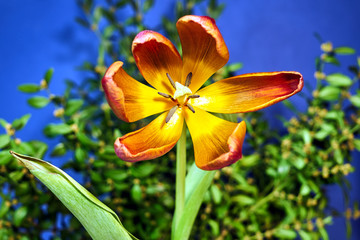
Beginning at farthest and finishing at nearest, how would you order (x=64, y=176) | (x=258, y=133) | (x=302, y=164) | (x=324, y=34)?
(x=324, y=34), (x=258, y=133), (x=302, y=164), (x=64, y=176)

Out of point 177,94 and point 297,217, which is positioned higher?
point 177,94

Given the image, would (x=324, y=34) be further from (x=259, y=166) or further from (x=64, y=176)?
(x=64, y=176)

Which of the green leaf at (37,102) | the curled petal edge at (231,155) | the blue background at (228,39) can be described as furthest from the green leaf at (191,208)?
the blue background at (228,39)

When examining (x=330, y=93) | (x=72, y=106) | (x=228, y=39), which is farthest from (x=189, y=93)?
(x=228, y=39)

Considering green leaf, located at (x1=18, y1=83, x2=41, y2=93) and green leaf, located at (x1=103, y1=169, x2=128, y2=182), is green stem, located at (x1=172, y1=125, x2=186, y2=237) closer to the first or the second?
green leaf, located at (x1=103, y1=169, x2=128, y2=182)

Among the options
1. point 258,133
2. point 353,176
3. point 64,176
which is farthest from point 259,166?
point 64,176

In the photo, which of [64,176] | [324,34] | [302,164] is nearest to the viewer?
[64,176]

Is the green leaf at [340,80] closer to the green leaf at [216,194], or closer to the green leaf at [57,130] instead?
the green leaf at [216,194]
